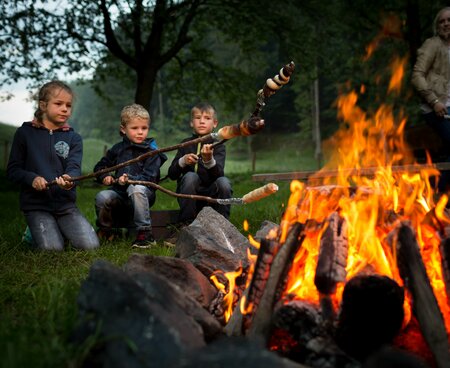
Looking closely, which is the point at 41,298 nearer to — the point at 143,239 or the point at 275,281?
the point at 275,281

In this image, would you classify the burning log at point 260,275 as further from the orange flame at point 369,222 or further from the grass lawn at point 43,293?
the grass lawn at point 43,293

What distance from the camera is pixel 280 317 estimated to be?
2465mm

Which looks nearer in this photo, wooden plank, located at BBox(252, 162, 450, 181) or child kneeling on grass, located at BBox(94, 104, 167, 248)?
wooden plank, located at BBox(252, 162, 450, 181)

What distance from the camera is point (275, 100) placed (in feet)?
159

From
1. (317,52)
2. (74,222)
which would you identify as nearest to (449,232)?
(74,222)

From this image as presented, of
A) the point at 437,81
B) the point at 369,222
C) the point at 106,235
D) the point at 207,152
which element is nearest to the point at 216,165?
the point at 207,152

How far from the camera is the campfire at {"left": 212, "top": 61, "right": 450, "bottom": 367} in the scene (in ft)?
7.75

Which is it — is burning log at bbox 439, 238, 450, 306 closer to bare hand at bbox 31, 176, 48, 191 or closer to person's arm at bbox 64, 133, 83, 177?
bare hand at bbox 31, 176, 48, 191

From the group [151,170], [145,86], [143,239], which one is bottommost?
[143,239]

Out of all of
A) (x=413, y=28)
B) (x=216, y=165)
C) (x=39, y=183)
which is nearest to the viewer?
(x=39, y=183)

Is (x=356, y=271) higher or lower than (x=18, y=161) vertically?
lower

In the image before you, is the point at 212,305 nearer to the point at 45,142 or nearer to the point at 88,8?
the point at 45,142

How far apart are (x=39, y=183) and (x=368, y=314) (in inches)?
143

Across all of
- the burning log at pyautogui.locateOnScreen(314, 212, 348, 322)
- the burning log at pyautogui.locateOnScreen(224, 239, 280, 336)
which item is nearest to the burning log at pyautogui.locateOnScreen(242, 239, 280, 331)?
the burning log at pyautogui.locateOnScreen(224, 239, 280, 336)
